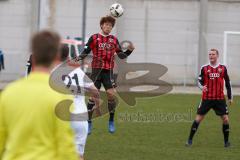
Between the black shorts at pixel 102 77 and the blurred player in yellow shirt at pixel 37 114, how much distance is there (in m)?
8.74

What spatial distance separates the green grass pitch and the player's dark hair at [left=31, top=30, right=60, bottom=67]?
6688mm

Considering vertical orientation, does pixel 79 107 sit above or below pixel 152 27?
below

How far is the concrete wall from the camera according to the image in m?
38.1

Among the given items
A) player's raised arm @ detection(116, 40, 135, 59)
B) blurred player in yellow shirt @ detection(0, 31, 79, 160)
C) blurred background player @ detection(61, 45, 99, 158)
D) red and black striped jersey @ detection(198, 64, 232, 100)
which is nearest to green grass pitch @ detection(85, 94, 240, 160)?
red and black striped jersey @ detection(198, 64, 232, 100)

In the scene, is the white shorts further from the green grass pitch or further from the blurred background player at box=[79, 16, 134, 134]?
the blurred background player at box=[79, 16, 134, 134]

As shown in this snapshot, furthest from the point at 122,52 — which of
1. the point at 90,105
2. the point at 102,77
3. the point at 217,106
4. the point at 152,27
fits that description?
the point at 152,27

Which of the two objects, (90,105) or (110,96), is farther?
(110,96)

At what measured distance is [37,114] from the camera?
190 inches

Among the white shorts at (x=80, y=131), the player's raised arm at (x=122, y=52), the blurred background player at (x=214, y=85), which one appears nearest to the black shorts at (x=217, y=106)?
the blurred background player at (x=214, y=85)

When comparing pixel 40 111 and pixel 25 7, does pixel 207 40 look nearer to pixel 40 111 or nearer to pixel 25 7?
pixel 25 7

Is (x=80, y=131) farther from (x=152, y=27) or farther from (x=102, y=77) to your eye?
(x=152, y=27)

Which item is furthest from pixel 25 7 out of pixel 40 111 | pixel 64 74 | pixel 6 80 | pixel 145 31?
pixel 40 111

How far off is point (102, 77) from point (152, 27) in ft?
83.7

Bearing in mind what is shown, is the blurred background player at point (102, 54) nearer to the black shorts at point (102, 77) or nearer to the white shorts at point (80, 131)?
the black shorts at point (102, 77)
